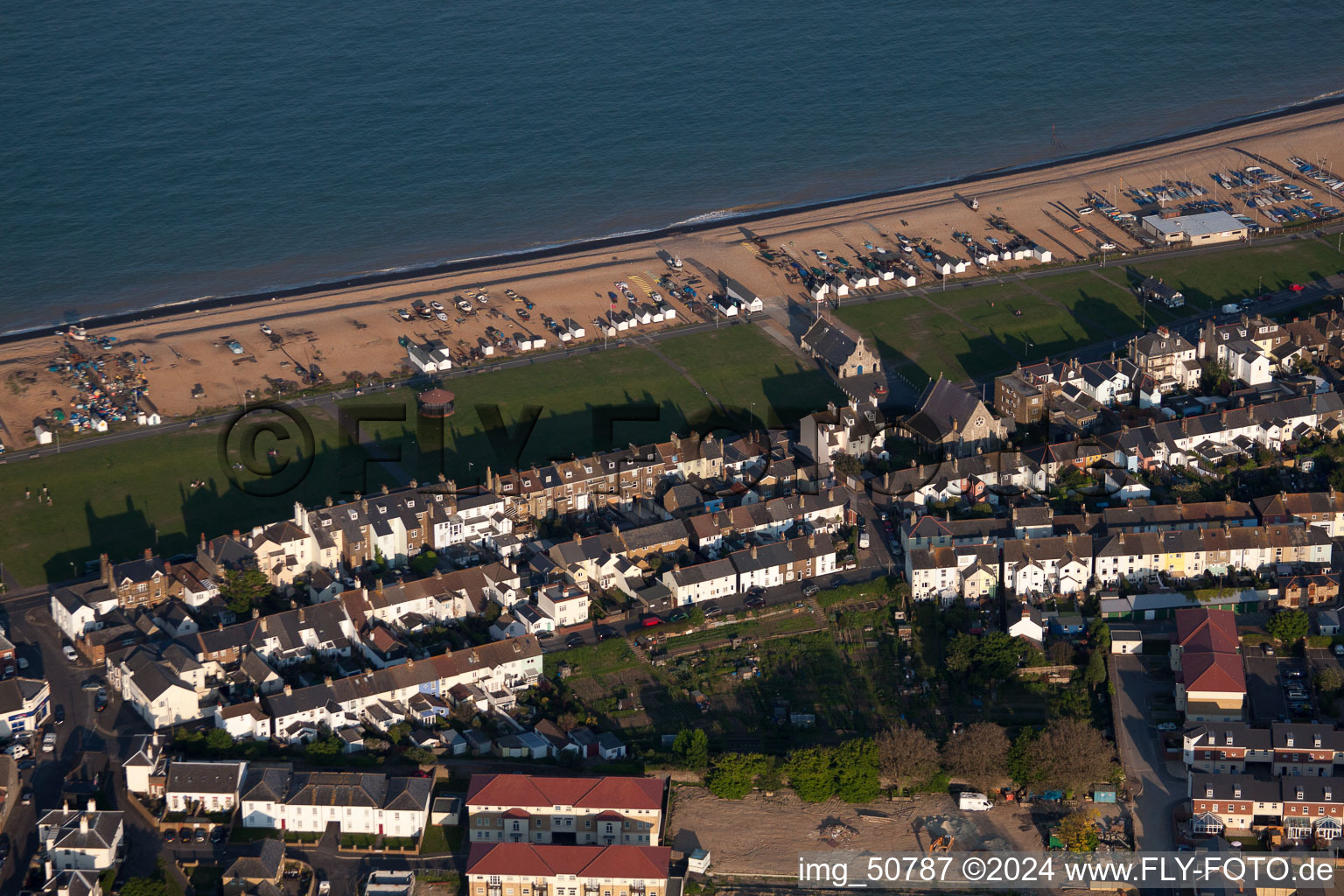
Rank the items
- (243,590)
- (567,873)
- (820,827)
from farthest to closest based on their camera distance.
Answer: (243,590), (820,827), (567,873)

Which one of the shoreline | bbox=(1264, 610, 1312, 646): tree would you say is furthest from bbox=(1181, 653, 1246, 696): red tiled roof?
the shoreline

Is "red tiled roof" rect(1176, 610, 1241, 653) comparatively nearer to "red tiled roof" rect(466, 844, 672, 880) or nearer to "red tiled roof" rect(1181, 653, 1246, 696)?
"red tiled roof" rect(1181, 653, 1246, 696)

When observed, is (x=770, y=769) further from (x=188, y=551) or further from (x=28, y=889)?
(x=188, y=551)

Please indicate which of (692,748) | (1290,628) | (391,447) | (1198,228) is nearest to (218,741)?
(692,748)

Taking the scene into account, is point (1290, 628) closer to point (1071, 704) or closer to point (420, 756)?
point (1071, 704)

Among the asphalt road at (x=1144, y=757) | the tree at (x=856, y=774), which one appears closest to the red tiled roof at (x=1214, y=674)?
the asphalt road at (x=1144, y=757)

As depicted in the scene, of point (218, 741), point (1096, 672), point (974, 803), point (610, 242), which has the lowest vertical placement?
point (974, 803)

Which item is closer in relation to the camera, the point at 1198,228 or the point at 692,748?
the point at 692,748
